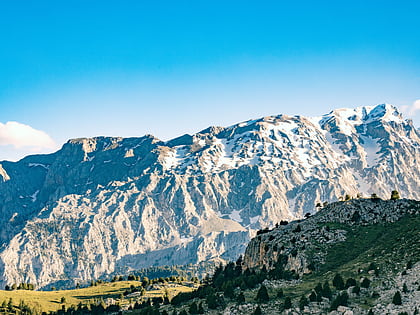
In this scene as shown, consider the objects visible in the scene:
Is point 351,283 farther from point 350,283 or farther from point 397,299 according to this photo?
point 397,299

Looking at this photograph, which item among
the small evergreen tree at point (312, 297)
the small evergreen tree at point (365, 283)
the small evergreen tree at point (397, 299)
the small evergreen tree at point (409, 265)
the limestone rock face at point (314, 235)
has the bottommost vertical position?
the small evergreen tree at point (397, 299)

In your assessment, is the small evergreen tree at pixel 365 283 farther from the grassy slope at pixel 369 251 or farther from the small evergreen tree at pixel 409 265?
the small evergreen tree at pixel 409 265

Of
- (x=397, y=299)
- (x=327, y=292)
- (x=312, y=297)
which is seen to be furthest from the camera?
(x=327, y=292)

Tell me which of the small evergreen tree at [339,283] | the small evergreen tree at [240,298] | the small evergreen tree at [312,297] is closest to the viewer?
the small evergreen tree at [312,297]

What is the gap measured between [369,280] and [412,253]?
38.4 feet

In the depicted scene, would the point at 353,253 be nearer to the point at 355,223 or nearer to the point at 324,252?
the point at 324,252

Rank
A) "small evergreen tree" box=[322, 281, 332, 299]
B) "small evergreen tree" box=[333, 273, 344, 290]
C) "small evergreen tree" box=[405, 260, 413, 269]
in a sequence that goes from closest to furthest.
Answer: "small evergreen tree" box=[322, 281, 332, 299] → "small evergreen tree" box=[333, 273, 344, 290] → "small evergreen tree" box=[405, 260, 413, 269]

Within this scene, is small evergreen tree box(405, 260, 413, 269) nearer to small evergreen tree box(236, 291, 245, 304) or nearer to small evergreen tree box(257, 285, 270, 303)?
small evergreen tree box(257, 285, 270, 303)

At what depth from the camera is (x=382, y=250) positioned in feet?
266

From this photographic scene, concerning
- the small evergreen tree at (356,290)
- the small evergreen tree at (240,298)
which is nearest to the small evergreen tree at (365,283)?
the small evergreen tree at (356,290)

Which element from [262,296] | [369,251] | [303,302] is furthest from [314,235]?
[303,302]

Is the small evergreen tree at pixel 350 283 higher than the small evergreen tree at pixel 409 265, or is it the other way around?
the small evergreen tree at pixel 409 265

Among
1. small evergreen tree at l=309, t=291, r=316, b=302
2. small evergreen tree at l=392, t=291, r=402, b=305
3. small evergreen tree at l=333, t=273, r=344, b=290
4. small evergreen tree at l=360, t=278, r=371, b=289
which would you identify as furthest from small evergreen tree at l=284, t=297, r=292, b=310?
small evergreen tree at l=392, t=291, r=402, b=305

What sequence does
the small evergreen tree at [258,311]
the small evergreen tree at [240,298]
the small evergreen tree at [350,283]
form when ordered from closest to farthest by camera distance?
the small evergreen tree at [258,311] < the small evergreen tree at [350,283] < the small evergreen tree at [240,298]
